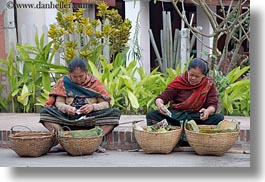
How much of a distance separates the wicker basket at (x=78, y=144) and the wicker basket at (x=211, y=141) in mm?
764

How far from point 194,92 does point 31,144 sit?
4.69 ft

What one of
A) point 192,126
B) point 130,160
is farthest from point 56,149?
point 192,126

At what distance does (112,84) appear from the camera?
5.20 metres

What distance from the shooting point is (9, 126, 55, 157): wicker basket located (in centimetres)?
401

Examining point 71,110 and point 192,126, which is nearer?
point 192,126

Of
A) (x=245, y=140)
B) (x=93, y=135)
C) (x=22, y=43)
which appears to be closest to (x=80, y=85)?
(x=93, y=135)

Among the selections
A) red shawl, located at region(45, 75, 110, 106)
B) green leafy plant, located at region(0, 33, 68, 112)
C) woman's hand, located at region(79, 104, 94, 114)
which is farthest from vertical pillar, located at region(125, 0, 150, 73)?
woman's hand, located at region(79, 104, 94, 114)

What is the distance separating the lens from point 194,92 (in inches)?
165

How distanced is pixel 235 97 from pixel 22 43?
273cm

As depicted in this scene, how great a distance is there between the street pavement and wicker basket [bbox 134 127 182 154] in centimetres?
5

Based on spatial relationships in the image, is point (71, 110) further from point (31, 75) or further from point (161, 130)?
point (31, 75)

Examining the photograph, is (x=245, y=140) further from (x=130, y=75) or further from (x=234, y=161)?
(x=130, y=75)

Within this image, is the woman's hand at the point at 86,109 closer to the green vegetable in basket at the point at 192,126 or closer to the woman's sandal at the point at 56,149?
the woman's sandal at the point at 56,149

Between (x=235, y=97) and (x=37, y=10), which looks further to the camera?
(x=37, y=10)
